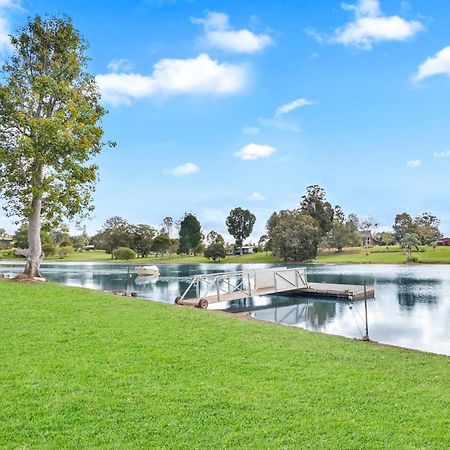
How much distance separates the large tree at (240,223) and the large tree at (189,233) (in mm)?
12319

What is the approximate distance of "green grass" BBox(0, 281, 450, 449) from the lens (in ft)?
18.3

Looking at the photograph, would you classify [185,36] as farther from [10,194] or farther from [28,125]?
[10,194]

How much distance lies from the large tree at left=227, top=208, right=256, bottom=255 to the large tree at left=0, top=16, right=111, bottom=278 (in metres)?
95.2

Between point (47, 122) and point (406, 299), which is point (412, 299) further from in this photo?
point (47, 122)

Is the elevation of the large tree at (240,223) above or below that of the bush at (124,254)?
Result: above

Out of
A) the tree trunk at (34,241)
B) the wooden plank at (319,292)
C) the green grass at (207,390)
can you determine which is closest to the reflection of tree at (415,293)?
the wooden plank at (319,292)

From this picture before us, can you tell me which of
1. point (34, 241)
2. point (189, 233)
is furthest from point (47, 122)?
point (189, 233)

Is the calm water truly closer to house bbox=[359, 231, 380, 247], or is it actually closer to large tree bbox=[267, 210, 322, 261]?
large tree bbox=[267, 210, 322, 261]

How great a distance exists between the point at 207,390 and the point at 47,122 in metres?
18.1

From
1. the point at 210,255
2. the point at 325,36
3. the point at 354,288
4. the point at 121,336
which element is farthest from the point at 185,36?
the point at 210,255

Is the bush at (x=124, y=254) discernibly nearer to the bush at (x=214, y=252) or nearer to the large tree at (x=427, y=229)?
the bush at (x=214, y=252)

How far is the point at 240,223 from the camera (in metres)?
120

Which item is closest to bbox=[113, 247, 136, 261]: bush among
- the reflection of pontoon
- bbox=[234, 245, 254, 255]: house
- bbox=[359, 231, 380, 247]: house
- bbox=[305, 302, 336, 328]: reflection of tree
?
bbox=[234, 245, 254, 255]: house

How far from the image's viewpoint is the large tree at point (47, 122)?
22.2 meters
